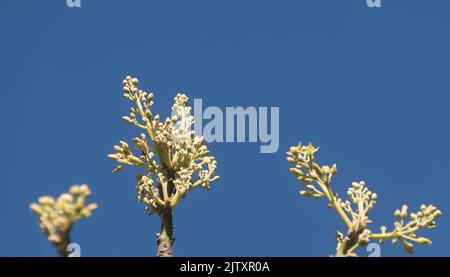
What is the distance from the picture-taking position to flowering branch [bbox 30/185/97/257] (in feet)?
16.4

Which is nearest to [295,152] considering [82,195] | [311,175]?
[311,175]

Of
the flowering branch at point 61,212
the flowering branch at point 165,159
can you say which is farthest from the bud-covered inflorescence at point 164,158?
the flowering branch at point 61,212

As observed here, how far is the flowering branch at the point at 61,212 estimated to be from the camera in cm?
501

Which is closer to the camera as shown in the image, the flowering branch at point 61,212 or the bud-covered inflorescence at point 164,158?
the flowering branch at point 61,212

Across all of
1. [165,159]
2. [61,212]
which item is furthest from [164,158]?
[61,212]

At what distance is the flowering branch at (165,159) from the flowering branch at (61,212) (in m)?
3.12

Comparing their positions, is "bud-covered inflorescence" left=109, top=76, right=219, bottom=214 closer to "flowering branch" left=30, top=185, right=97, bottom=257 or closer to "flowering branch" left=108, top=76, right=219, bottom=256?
"flowering branch" left=108, top=76, right=219, bottom=256

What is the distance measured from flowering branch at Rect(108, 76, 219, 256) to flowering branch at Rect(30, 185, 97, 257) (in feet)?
10.2

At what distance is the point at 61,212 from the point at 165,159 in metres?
3.94

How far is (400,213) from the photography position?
753cm

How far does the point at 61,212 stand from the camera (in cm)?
511

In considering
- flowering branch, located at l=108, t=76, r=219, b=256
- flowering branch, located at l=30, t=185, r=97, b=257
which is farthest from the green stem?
flowering branch, located at l=30, t=185, r=97, b=257

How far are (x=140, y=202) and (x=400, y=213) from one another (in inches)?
124

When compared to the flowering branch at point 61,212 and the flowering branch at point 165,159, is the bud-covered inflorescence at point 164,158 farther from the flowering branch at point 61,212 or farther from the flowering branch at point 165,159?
the flowering branch at point 61,212
